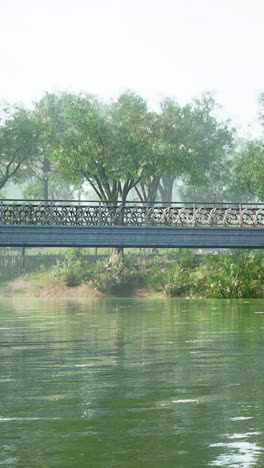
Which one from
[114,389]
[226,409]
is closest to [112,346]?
[114,389]

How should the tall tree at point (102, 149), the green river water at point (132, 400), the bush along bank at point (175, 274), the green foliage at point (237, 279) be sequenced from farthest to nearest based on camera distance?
the tall tree at point (102, 149) < the bush along bank at point (175, 274) < the green foliage at point (237, 279) < the green river water at point (132, 400)

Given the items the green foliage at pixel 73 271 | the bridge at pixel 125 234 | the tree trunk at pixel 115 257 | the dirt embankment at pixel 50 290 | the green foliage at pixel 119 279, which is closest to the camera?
the bridge at pixel 125 234

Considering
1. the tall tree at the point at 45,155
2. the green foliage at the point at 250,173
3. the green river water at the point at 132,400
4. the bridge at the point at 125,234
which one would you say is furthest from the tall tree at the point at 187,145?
the green river water at the point at 132,400

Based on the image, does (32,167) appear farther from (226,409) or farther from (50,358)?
(226,409)

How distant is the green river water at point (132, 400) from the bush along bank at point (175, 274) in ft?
87.5

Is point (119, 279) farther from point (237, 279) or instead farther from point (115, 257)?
point (237, 279)

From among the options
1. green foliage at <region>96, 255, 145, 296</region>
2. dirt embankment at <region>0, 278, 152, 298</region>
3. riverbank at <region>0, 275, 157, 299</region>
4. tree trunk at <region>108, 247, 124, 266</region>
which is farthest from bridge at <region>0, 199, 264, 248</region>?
tree trunk at <region>108, 247, 124, 266</region>

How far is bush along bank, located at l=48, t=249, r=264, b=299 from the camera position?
49625mm

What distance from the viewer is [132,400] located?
1145 cm

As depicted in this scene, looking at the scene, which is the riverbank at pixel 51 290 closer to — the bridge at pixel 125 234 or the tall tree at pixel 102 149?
the tall tree at pixel 102 149

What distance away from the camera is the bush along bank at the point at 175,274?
49.6 metres

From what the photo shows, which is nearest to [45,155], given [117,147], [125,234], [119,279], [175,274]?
[117,147]

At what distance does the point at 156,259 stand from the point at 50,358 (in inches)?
1893

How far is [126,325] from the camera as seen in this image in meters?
27.1
